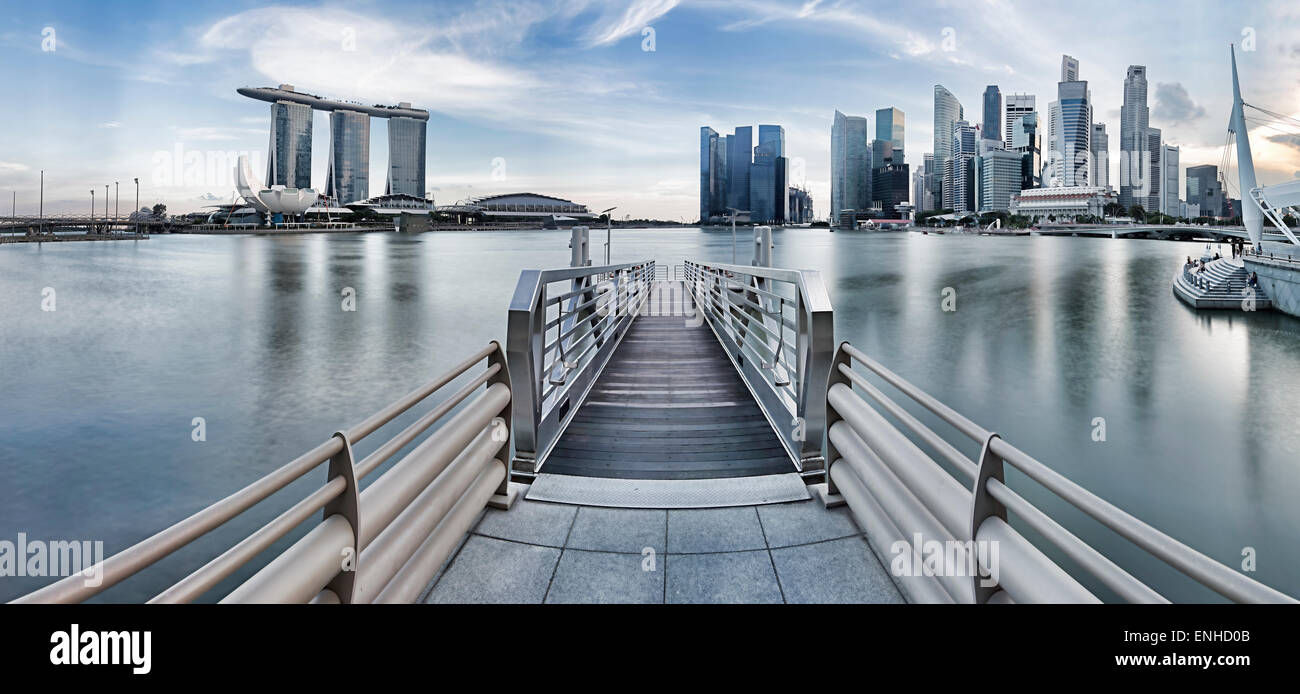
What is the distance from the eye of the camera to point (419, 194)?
633 feet

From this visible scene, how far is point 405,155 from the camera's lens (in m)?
188

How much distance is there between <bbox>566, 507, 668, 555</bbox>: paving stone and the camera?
3.04m

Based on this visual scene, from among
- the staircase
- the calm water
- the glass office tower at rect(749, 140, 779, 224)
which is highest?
the glass office tower at rect(749, 140, 779, 224)

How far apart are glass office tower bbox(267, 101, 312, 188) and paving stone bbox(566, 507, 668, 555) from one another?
681ft

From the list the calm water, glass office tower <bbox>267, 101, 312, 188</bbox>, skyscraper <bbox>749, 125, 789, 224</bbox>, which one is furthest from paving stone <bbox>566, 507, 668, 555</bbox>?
glass office tower <bbox>267, 101, 312, 188</bbox>

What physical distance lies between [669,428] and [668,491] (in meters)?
1.50

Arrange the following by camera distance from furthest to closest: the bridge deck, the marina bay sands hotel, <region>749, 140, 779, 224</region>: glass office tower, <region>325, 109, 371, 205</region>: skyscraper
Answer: <region>325, 109, 371, 205</region>: skyscraper, the marina bay sands hotel, <region>749, 140, 779, 224</region>: glass office tower, the bridge deck

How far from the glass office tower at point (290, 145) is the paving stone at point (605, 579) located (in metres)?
208

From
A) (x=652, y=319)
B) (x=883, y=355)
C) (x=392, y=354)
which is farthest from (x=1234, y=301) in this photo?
(x=392, y=354)

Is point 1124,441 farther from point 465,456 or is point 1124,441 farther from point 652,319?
point 465,456

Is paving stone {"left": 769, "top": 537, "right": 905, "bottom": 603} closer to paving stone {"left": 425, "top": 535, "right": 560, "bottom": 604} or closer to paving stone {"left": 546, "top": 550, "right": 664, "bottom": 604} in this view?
paving stone {"left": 546, "top": 550, "right": 664, "bottom": 604}

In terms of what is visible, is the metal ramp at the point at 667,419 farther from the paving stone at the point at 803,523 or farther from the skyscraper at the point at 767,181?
the skyscraper at the point at 767,181
